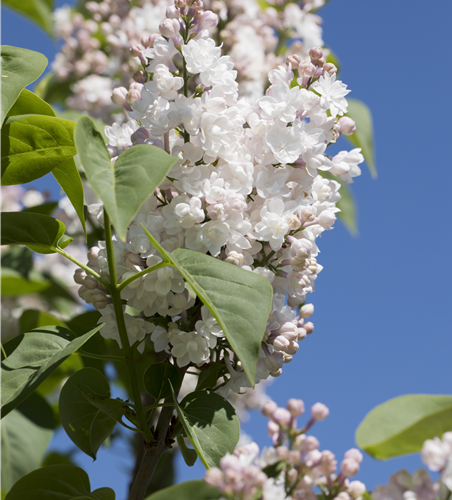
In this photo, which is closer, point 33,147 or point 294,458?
point 294,458

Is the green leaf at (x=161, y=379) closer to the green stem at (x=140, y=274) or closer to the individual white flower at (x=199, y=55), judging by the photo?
the green stem at (x=140, y=274)

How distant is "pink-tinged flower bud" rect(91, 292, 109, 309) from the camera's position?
1.85ft

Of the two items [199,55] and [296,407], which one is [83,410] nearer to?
[296,407]

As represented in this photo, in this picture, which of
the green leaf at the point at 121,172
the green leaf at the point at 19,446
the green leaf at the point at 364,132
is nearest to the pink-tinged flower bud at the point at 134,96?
the green leaf at the point at 121,172

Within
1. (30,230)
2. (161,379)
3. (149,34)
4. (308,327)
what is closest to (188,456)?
(161,379)

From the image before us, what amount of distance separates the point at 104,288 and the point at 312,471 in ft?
0.92

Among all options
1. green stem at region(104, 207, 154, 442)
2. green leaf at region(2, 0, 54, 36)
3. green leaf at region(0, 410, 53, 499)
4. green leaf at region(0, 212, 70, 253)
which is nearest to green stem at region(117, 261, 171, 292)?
green stem at region(104, 207, 154, 442)

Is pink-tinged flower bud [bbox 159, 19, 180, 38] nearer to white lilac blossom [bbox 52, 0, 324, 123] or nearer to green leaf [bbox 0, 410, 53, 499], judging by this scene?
green leaf [bbox 0, 410, 53, 499]

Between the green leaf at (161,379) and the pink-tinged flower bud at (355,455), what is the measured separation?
20 cm

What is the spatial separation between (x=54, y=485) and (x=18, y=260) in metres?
0.95

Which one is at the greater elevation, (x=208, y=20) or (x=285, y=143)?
(x=208, y=20)

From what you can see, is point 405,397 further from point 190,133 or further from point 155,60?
point 155,60

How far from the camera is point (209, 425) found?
1.71 ft

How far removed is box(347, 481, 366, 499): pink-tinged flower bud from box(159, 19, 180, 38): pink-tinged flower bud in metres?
0.50
